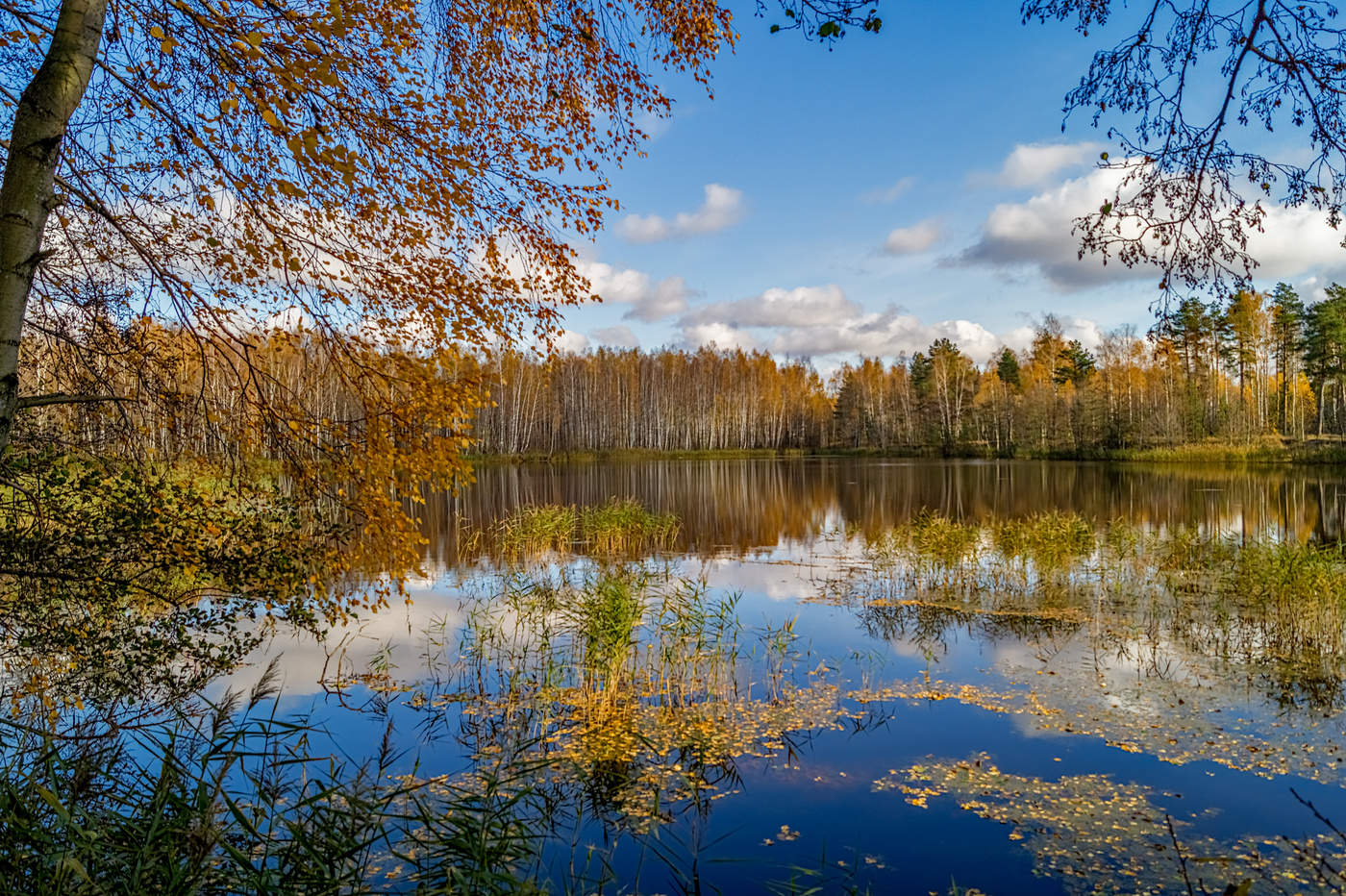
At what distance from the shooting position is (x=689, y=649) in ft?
28.2

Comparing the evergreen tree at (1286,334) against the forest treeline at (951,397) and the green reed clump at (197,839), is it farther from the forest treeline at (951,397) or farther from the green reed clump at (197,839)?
the green reed clump at (197,839)

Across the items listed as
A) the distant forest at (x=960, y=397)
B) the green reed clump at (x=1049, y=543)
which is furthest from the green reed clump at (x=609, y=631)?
the distant forest at (x=960, y=397)

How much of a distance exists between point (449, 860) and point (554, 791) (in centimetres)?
178

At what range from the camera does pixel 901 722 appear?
678 cm

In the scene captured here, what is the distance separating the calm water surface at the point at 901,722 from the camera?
186 inches

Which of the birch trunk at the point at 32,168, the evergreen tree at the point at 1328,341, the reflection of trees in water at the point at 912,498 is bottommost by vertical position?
the reflection of trees in water at the point at 912,498

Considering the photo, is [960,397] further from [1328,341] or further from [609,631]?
[609,631]

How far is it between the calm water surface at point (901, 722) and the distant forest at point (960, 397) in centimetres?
3437

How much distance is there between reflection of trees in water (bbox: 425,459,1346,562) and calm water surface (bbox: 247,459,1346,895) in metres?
5.87

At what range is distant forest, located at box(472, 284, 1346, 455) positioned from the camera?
46094 millimetres

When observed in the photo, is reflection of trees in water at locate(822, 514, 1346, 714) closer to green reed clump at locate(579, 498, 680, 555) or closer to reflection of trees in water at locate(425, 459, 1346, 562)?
reflection of trees in water at locate(425, 459, 1346, 562)

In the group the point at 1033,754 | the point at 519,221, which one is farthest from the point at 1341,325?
the point at 519,221

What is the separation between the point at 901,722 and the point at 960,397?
59962 millimetres

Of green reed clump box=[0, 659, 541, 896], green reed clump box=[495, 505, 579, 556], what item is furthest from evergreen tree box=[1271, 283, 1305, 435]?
green reed clump box=[0, 659, 541, 896]
